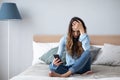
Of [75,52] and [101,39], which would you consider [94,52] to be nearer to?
[101,39]

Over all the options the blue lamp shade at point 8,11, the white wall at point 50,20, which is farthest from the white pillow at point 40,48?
the blue lamp shade at point 8,11

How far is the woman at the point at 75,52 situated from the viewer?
117 inches

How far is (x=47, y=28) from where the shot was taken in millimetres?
4324

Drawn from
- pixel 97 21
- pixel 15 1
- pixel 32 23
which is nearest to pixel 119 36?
pixel 97 21

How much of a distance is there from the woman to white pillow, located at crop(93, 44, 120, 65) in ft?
1.75

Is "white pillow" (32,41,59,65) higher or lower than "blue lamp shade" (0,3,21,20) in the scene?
lower

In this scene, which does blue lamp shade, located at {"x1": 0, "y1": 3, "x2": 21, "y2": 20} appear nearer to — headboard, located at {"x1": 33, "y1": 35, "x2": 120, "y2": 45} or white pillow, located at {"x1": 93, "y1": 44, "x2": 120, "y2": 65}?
headboard, located at {"x1": 33, "y1": 35, "x2": 120, "y2": 45}

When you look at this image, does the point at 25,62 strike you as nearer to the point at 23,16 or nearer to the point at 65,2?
the point at 23,16

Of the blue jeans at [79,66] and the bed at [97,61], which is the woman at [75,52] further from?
the bed at [97,61]

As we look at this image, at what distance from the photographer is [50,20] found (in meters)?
4.31

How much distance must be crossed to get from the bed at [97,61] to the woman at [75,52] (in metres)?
0.10

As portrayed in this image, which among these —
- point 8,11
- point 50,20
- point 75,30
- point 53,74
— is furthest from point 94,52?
point 8,11

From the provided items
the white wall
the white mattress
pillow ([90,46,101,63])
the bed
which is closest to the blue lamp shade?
the white wall

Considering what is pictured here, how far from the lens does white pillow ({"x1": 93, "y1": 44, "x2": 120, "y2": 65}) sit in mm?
3668
